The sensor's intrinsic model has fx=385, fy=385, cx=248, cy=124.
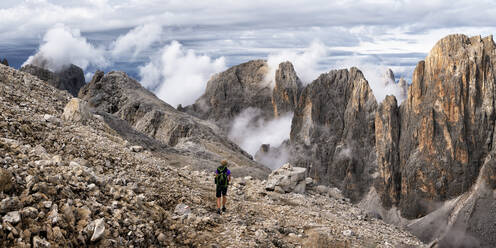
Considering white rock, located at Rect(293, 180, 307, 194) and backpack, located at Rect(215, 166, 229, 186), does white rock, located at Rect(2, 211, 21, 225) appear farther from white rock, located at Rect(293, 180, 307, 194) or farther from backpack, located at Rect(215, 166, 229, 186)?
white rock, located at Rect(293, 180, 307, 194)

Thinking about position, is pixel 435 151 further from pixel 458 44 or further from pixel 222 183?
pixel 222 183

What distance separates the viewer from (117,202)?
12.7m

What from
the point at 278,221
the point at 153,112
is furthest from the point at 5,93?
the point at 153,112

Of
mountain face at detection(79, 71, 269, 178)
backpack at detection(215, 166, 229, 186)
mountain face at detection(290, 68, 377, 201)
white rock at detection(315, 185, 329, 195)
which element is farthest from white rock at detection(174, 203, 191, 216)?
mountain face at detection(290, 68, 377, 201)

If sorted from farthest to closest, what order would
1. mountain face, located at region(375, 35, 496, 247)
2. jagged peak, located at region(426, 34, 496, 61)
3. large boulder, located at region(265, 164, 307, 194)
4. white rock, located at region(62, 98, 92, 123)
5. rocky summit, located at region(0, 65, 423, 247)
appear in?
jagged peak, located at region(426, 34, 496, 61)
mountain face, located at region(375, 35, 496, 247)
large boulder, located at region(265, 164, 307, 194)
white rock, located at region(62, 98, 92, 123)
rocky summit, located at region(0, 65, 423, 247)

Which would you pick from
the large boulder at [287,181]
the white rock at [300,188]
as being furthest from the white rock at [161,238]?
the white rock at [300,188]

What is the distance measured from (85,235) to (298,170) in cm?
2025

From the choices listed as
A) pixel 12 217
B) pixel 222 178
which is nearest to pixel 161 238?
pixel 12 217

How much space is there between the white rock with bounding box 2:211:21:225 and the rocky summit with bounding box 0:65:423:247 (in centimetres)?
2

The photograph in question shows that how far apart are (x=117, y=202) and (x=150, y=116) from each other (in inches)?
3930

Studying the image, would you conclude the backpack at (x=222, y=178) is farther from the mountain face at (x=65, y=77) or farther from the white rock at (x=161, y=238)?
the mountain face at (x=65, y=77)

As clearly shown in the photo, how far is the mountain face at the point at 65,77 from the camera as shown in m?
162

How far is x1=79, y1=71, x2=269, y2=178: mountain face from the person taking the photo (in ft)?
314

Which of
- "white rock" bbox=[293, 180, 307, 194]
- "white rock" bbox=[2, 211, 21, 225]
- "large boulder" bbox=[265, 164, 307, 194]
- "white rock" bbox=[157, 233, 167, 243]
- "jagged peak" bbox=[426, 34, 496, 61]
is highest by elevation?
"jagged peak" bbox=[426, 34, 496, 61]
